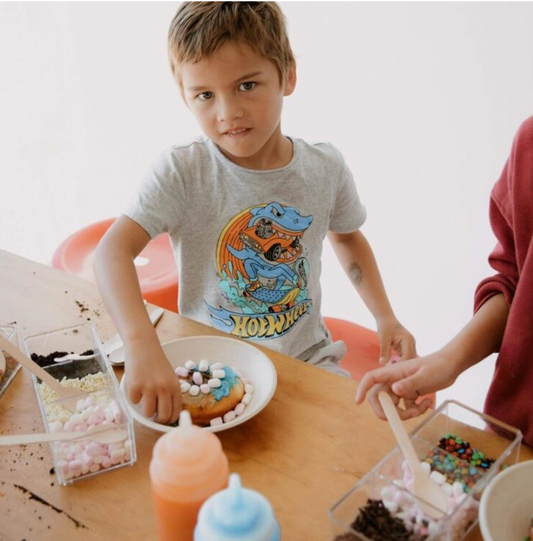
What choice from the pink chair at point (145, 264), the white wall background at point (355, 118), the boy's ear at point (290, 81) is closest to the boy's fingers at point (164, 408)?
the boy's ear at point (290, 81)

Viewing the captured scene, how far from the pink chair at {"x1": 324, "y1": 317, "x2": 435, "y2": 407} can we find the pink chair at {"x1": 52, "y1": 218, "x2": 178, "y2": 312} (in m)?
0.48

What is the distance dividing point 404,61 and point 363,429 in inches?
71.8

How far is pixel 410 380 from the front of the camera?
2.70ft

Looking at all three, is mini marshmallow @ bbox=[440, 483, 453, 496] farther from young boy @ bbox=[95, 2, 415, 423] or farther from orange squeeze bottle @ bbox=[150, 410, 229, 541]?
young boy @ bbox=[95, 2, 415, 423]

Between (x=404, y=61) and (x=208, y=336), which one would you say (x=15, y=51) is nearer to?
(x=404, y=61)

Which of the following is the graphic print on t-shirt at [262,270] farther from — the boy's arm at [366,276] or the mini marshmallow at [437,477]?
the mini marshmallow at [437,477]

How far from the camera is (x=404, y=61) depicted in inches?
91.2

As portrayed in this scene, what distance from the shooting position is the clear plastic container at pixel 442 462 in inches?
24.6

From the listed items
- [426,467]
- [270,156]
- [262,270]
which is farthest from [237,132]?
[426,467]

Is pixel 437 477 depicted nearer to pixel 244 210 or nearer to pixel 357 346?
pixel 244 210

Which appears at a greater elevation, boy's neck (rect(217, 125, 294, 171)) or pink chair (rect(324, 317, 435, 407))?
boy's neck (rect(217, 125, 294, 171))

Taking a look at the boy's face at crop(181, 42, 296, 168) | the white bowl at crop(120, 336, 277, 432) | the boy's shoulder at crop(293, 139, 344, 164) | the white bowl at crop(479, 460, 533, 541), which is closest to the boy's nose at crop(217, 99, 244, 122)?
the boy's face at crop(181, 42, 296, 168)

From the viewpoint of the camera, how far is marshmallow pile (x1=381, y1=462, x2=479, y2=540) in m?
0.62

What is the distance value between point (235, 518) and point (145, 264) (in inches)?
59.7
